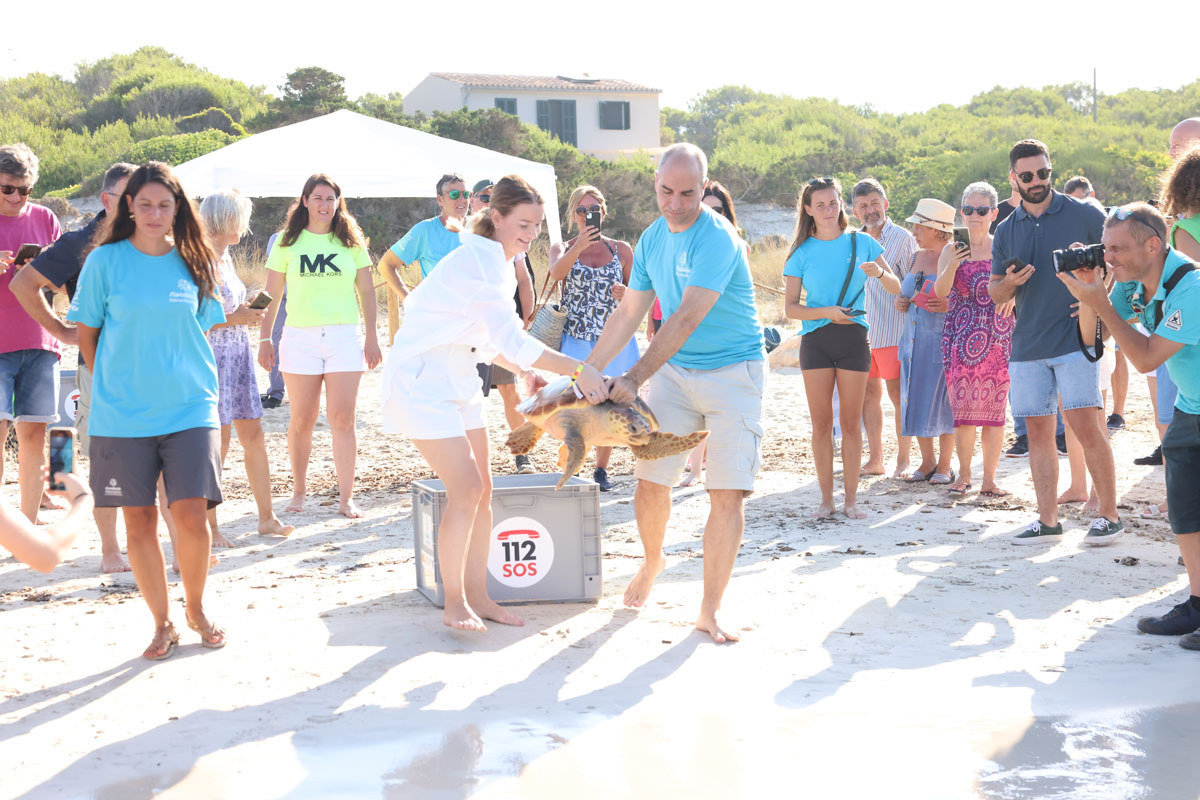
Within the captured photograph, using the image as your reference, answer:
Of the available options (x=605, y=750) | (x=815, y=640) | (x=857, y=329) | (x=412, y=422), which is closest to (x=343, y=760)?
(x=605, y=750)

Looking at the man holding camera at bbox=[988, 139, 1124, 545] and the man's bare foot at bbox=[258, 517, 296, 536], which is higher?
the man holding camera at bbox=[988, 139, 1124, 545]

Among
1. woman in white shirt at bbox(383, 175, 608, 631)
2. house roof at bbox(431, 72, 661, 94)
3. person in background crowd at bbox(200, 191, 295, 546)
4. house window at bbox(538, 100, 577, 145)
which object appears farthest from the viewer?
house window at bbox(538, 100, 577, 145)

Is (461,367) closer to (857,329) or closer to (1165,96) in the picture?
(857,329)

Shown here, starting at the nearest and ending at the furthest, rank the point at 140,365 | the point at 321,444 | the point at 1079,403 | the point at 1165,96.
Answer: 1. the point at 140,365
2. the point at 1079,403
3. the point at 321,444
4. the point at 1165,96

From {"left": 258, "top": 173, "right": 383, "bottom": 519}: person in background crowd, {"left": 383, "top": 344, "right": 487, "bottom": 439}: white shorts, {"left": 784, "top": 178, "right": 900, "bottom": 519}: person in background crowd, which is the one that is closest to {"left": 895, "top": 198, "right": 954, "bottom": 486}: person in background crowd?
{"left": 784, "top": 178, "right": 900, "bottom": 519}: person in background crowd

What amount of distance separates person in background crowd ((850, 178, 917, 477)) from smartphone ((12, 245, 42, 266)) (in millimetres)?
5000

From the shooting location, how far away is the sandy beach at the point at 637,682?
3.33 metres

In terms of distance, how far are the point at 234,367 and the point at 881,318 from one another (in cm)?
437

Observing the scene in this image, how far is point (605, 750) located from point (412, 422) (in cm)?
148

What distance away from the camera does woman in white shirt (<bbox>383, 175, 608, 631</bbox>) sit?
14.0 ft

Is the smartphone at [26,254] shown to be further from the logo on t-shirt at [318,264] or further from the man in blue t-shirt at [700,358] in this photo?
the man in blue t-shirt at [700,358]

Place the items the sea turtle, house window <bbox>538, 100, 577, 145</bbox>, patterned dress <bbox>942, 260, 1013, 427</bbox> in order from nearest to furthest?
the sea turtle
patterned dress <bbox>942, 260, 1013, 427</bbox>
house window <bbox>538, 100, 577, 145</bbox>

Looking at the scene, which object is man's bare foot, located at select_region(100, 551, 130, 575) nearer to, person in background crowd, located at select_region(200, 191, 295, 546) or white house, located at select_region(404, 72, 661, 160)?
person in background crowd, located at select_region(200, 191, 295, 546)

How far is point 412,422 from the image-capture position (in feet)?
14.0
